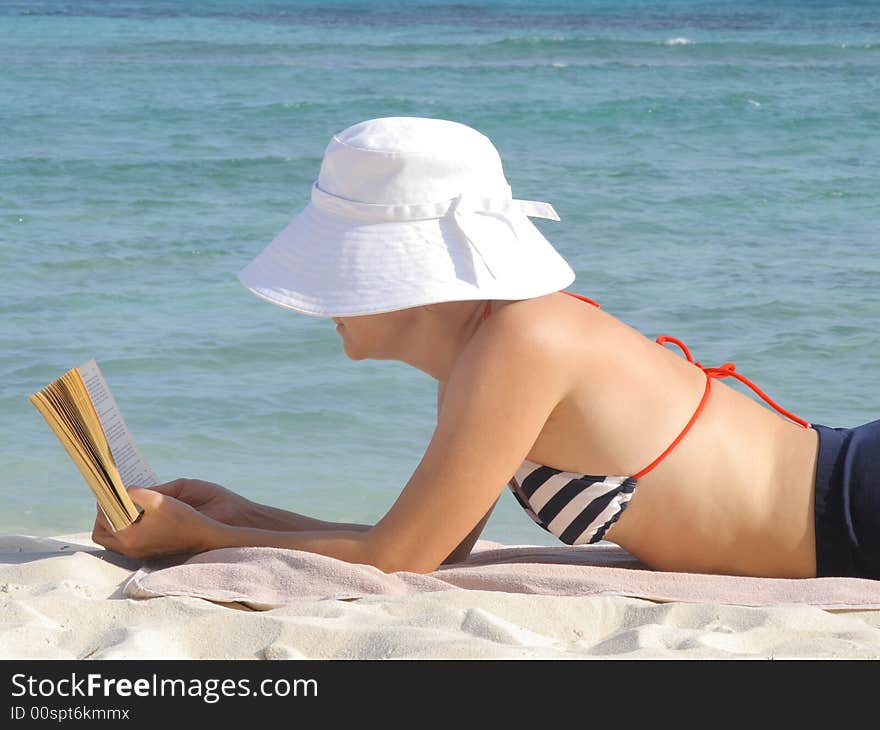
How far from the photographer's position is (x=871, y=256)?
307 inches

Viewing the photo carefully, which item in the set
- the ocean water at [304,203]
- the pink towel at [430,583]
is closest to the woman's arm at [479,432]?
the pink towel at [430,583]

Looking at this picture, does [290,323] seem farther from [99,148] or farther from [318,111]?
[318,111]

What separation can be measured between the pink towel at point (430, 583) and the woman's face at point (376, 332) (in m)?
0.42

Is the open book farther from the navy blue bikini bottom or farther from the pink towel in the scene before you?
the navy blue bikini bottom

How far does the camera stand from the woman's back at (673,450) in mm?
2566

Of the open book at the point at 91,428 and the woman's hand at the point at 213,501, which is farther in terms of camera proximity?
the woman's hand at the point at 213,501

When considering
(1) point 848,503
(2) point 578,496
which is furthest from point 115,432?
(1) point 848,503

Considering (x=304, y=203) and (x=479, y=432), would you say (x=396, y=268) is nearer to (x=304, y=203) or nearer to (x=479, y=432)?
(x=479, y=432)

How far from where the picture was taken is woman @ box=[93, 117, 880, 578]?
2.50 metres

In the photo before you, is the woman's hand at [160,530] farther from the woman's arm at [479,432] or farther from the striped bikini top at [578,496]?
the striped bikini top at [578,496]

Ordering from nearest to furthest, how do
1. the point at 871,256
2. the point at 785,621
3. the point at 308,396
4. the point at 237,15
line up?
the point at 785,621 → the point at 308,396 → the point at 871,256 → the point at 237,15

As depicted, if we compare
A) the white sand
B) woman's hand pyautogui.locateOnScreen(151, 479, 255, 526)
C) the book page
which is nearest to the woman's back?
the white sand
